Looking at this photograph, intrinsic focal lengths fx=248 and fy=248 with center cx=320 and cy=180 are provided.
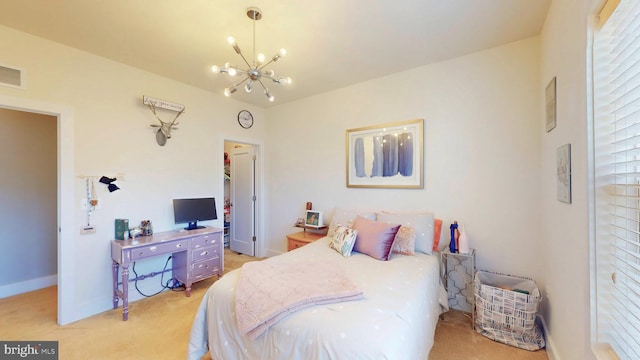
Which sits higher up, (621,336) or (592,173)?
(592,173)

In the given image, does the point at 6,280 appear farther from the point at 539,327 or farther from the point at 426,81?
the point at 539,327

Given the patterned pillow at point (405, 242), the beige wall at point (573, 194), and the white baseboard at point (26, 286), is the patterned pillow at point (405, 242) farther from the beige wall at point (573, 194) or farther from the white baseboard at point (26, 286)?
the white baseboard at point (26, 286)

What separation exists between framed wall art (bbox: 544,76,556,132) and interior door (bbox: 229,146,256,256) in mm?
3886

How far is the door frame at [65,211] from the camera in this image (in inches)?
94.7

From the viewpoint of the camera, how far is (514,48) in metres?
2.39

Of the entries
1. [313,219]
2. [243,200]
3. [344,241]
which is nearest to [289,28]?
[344,241]

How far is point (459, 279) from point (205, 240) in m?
3.00

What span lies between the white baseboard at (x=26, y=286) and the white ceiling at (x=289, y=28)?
115 inches

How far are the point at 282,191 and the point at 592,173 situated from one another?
3.65 metres

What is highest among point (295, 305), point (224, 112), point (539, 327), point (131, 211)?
point (224, 112)

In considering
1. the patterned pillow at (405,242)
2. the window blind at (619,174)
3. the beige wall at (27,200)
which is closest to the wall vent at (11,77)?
the beige wall at (27,200)

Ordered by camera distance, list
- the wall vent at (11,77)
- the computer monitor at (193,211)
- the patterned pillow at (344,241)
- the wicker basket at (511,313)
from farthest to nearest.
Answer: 1. the computer monitor at (193,211)
2. the patterned pillow at (344,241)
3. the wall vent at (11,77)
4. the wicker basket at (511,313)

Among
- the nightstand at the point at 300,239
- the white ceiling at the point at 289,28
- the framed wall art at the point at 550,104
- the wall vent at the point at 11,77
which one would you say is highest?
the white ceiling at the point at 289,28

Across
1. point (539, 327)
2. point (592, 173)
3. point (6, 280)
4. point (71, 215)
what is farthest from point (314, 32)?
point (6, 280)
